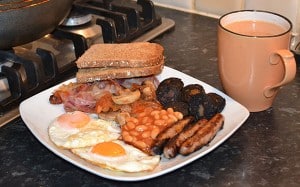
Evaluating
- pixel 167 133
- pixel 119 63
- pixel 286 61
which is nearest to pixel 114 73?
pixel 119 63

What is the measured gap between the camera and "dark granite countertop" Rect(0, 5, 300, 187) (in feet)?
2.00

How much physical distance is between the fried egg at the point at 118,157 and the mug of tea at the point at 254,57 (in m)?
0.19

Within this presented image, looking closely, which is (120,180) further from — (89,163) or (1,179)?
(1,179)

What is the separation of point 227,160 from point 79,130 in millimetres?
201

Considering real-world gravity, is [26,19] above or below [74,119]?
above

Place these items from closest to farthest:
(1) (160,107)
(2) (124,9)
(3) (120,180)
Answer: (3) (120,180) → (1) (160,107) → (2) (124,9)

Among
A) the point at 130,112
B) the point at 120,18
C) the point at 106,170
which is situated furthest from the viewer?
the point at 120,18

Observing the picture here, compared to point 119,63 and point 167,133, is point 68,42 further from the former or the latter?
point 167,133

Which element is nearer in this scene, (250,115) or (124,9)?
(250,115)

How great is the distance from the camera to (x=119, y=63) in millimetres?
721

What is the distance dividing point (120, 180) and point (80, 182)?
64mm

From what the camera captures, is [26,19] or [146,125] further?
[26,19]

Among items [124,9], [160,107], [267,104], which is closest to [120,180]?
[160,107]

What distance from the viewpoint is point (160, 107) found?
0.69 m
